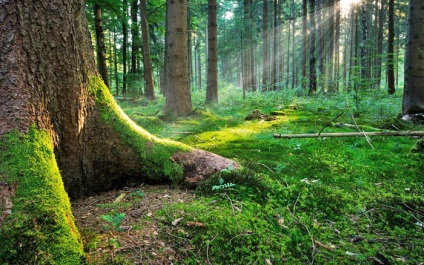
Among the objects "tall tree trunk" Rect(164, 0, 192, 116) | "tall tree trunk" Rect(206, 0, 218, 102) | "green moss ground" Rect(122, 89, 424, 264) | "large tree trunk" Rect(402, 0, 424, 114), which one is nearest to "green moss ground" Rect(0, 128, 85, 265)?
"green moss ground" Rect(122, 89, 424, 264)

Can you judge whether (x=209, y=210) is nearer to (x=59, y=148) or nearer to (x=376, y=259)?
(x=376, y=259)

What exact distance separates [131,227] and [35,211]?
0.73m

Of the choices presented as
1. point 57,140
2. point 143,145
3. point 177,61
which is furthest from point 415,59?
point 57,140

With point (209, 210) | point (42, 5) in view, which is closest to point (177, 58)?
point (42, 5)

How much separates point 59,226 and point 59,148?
1.06 meters

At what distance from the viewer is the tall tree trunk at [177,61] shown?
283 inches

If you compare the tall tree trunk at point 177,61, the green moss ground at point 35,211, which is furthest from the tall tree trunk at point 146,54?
the green moss ground at point 35,211

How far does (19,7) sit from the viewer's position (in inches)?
81.4

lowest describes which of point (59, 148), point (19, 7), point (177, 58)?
point (59, 148)

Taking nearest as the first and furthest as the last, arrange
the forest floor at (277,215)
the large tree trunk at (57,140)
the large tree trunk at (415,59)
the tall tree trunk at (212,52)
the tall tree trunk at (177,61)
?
the large tree trunk at (57,140) → the forest floor at (277,215) → the large tree trunk at (415,59) → the tall tree trunk at (177,61) → the tall tree trunk at (212,52)

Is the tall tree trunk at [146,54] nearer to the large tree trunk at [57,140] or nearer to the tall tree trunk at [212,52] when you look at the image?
the tall tree trunk at [212,52]

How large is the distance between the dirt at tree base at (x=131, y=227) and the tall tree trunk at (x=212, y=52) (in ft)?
28.2

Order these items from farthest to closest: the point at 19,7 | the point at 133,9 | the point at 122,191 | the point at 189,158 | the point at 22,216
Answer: the point at 133,9
the point at 189,158
the point at 122,191
the point at 19,7
the point at 22,216

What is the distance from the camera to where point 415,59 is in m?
6.00
